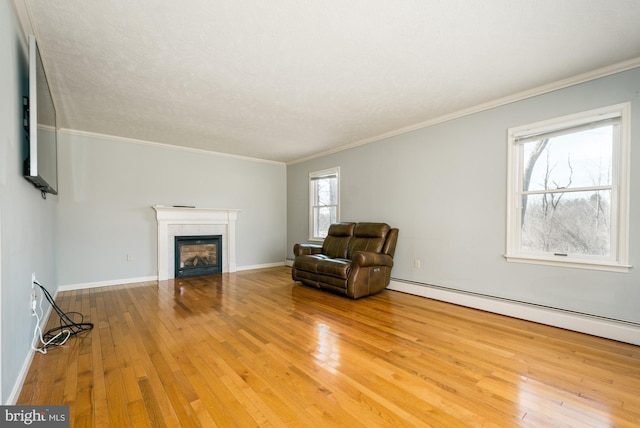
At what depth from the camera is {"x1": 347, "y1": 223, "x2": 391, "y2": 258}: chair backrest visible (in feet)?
14.3

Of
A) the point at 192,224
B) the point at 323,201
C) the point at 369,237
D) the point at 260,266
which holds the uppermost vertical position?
the point at 323,201

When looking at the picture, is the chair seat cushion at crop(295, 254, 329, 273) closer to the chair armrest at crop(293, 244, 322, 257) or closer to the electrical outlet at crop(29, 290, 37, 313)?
the chair armrest at crop(293, 244, 322, 257)

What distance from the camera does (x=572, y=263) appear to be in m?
2.85

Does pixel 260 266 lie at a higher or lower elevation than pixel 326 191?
lower

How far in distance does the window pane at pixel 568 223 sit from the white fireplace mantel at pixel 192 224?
491 cm

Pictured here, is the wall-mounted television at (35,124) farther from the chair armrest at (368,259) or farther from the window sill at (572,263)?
the window sill at (572,263)

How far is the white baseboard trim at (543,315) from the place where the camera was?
2562 mm

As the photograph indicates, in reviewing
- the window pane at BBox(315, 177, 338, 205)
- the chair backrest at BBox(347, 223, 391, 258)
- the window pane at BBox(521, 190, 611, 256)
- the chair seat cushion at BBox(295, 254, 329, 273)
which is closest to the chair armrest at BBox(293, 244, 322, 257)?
the chair seat cushion at BBox(295, 254, 329, 273)

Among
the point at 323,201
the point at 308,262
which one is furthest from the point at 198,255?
the point at 323,201

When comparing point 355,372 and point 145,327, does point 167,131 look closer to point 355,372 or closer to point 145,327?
point 145,327

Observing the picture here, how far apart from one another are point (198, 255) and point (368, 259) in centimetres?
342

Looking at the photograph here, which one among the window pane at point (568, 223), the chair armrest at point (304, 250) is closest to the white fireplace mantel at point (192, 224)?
the chair armrest at point (304, 250)

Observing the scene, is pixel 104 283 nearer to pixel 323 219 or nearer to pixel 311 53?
pixel 323 219

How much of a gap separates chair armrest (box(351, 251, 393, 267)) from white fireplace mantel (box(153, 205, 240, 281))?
2987 mm
